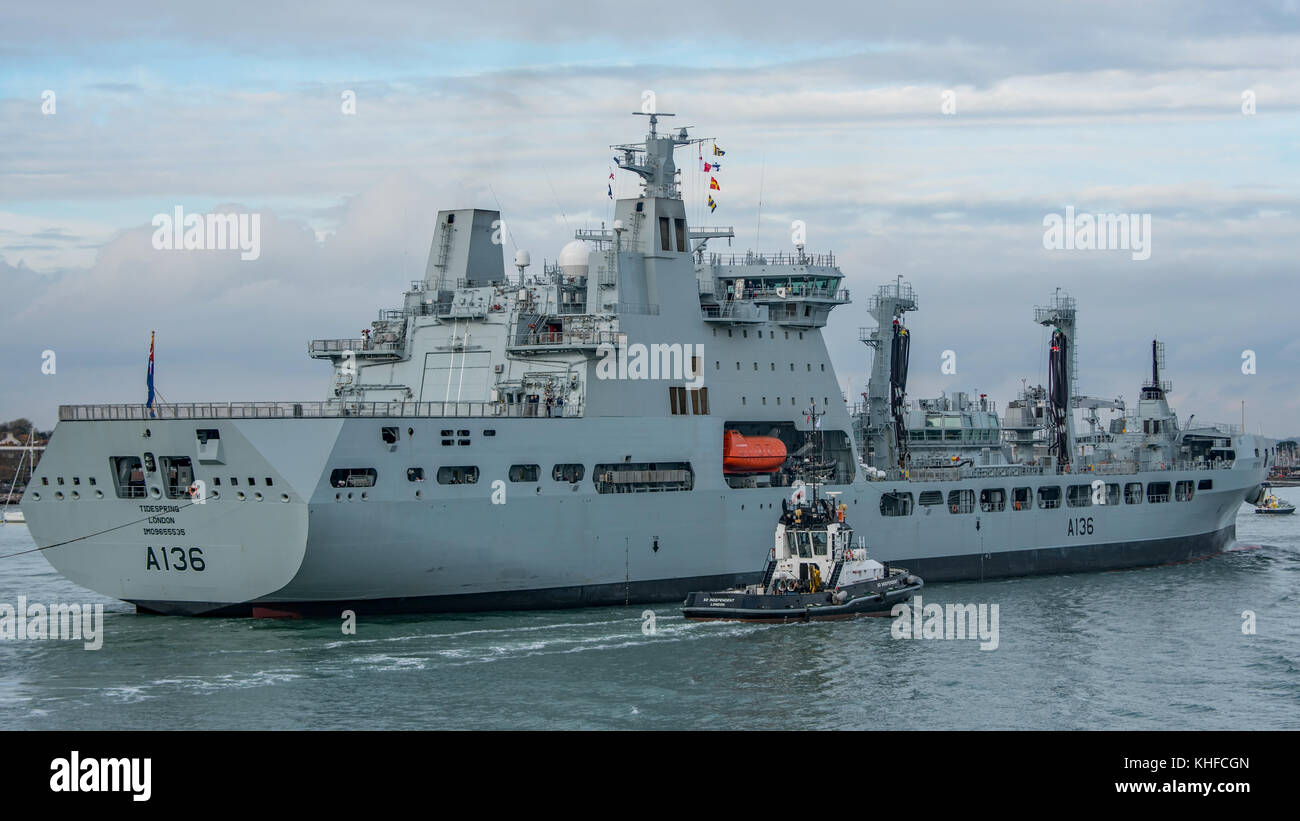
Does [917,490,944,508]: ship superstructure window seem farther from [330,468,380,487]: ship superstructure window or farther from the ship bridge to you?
[330,468,380,487]: ship superstructure window

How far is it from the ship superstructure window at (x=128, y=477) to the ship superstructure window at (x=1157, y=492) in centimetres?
3282

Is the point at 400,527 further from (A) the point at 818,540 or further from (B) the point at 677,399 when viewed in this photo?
(A) the point at 818,540

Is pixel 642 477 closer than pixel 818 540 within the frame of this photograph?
No

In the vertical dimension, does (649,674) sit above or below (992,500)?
below

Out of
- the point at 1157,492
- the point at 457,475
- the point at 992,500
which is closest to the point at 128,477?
the point at 457,475

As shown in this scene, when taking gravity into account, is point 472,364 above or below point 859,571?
above

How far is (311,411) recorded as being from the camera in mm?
30750

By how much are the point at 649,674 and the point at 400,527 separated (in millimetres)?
7591
